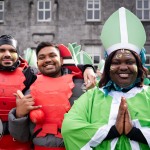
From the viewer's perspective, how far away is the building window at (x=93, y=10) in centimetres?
1930

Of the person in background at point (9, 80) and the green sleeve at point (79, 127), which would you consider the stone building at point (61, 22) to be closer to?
the person in background at point (9, 80)

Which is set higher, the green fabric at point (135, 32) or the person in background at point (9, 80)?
the green fabric at point (135, 32)

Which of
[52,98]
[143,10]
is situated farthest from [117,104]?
[143,10]

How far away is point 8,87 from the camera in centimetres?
351

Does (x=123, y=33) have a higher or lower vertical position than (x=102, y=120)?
higher

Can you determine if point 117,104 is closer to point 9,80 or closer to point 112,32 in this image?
point 112,32

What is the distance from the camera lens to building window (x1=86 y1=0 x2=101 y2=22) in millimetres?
19297

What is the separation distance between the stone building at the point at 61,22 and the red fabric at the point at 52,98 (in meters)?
15.5

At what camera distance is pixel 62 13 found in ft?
62.1

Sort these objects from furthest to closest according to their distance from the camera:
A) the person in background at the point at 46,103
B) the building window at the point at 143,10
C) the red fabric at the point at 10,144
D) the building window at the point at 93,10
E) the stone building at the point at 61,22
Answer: the building window at the point at 143,10 < the building window at the point at 93,10 < the stone building at the point at 61,22 < the red fabric at the point at 10,144 < the person in background at the point at 46,103

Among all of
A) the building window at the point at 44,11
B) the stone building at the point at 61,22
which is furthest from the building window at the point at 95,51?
the building window at the point at 44,11

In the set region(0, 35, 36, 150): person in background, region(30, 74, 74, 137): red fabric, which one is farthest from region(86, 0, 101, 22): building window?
region(30, 74, 74, 137): red fabric

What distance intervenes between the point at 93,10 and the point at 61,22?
1.80 metres

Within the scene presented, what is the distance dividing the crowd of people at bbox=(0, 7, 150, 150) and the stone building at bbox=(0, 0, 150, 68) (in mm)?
15394
